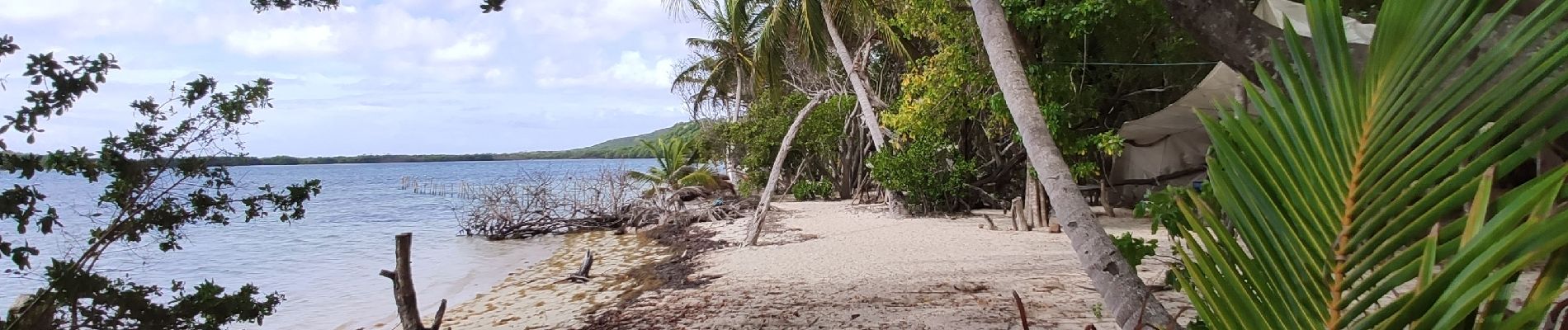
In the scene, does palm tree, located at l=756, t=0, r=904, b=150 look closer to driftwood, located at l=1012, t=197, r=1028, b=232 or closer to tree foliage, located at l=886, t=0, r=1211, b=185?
tree foliage, located at l=886, t=0, r=1211, b=185

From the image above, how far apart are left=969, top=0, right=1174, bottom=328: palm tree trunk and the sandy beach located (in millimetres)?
1960

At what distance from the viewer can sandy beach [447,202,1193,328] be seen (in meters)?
4.71

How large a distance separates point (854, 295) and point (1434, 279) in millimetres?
4882

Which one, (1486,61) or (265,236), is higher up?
(1486,61)

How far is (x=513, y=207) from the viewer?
13727 millimetres

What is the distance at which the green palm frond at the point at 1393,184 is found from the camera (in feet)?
2.10

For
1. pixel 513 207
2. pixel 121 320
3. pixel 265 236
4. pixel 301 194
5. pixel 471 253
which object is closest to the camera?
pixel 121 320

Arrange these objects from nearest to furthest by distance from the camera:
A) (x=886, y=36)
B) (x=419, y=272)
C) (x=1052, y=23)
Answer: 1. (x=1052, y=23)
2. (x=419, y=272)
3. (x=886, y=36)

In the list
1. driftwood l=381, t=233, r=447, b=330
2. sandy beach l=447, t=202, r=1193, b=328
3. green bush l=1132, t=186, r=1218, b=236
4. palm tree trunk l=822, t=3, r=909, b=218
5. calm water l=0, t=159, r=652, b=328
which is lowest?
calm water l=0, t=159, r=652, b=328

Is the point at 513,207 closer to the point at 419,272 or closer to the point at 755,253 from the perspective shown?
the point at 419,272

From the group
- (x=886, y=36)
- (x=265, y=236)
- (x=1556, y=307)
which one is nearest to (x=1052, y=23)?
(x=886, y=36)

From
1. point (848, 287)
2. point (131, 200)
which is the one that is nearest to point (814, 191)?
point (848, 287)

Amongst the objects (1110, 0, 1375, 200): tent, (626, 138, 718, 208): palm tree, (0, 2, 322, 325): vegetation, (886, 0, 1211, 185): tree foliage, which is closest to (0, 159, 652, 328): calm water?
(0, 2, 322, 325): vegetation

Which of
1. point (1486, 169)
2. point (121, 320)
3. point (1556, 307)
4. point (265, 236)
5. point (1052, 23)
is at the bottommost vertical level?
point (265, 236)
